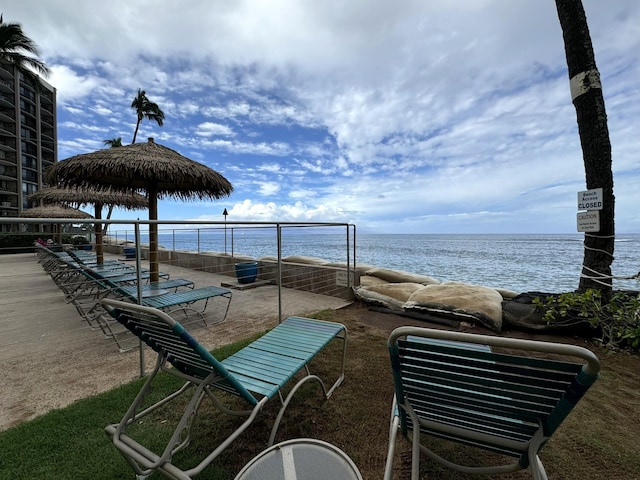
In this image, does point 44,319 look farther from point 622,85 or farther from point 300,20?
point 622,85

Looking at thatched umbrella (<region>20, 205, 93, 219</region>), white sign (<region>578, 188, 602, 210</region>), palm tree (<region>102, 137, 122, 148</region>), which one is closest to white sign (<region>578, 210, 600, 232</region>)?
white sign (<region>578, 188, 602, 210</region>)

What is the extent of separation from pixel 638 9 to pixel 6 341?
904 centimetres

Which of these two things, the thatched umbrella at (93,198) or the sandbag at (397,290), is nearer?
the sandbag at (397,290)

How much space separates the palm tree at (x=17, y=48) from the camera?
1753 centimetres

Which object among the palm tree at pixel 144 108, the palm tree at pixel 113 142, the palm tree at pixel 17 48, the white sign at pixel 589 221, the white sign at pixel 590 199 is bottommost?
the white sign at pixel 589 221

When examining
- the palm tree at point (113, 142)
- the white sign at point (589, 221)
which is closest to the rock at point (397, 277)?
the white sign at point (589, 221)

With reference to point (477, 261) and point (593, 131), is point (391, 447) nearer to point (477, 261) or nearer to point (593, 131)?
point (593, 131)

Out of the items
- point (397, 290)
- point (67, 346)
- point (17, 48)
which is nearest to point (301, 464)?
point (67, 346)

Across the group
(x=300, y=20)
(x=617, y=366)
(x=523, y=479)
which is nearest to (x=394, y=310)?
(x=617, y=366)

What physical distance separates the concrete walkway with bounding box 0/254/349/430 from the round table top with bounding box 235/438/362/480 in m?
2.11

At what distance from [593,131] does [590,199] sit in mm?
815

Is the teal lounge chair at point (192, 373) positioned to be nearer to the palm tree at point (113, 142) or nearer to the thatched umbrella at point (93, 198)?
the thatched umbrella at point (93, 198)

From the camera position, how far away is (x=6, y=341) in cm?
355

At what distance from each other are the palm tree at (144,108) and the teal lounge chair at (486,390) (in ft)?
89.7
